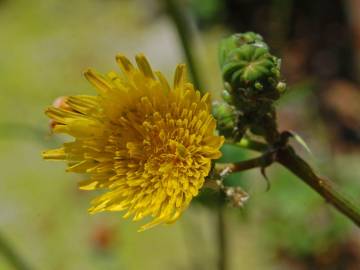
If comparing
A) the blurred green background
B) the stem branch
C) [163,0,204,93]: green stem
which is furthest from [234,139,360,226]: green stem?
the blurred green background

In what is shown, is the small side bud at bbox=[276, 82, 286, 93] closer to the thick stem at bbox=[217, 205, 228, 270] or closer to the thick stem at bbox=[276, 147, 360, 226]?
the thick stem at bbox=[276, 147, 360, 226]

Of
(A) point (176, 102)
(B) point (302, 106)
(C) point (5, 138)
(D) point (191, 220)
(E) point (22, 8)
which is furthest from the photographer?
(E) point (22, 8)

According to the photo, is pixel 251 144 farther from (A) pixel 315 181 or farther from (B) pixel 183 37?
(B) pixel 183 37

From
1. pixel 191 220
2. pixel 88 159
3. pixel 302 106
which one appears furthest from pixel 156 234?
A: pixel 88 159

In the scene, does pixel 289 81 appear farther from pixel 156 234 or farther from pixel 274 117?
pixel 274 117

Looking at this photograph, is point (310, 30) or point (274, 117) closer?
point (274, 117)

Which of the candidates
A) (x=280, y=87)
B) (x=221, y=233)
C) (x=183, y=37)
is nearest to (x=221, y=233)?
(x=221, y=233)

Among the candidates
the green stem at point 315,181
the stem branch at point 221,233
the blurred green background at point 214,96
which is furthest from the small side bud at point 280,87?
the blurred green background at point 214,96
